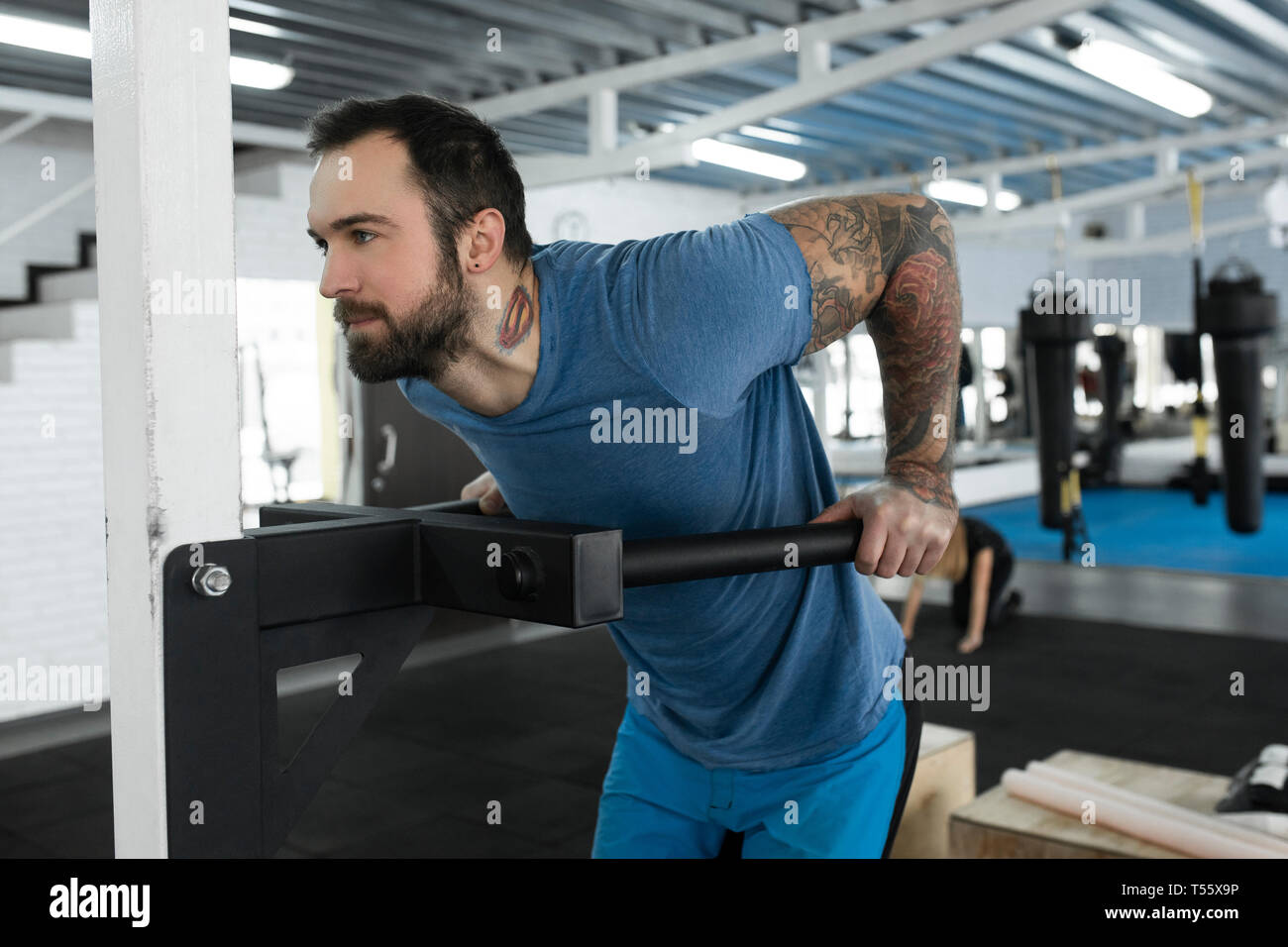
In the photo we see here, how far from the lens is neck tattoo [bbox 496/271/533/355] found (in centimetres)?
114

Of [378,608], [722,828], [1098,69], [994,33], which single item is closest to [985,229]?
[1098,69]

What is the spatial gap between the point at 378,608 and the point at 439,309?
0.30m

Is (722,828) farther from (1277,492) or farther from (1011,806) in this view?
(1277,492)

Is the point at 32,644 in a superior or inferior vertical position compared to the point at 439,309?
inferior

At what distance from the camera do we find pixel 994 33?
4586mm

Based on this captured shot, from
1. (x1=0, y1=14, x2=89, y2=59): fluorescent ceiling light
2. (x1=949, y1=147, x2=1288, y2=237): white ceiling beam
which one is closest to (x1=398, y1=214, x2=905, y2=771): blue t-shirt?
(x1=0, y1=14, x2=89, y2=59): fluorescent ceiling light

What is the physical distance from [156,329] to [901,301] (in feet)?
2.73

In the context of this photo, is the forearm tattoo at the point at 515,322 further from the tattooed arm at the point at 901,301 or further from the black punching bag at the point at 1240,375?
the black punching bag at the point at 1240,375

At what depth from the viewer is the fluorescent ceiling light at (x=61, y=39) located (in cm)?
→ 445

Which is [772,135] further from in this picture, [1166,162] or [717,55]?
[1166,162]

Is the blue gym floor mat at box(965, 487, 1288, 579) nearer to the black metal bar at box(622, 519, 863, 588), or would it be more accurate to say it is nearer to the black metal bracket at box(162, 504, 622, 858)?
the black metal bar at box(622, 519, 863, 588)

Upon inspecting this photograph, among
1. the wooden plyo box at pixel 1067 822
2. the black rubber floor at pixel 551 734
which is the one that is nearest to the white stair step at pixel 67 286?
the black rubber floor at pixel 551 734

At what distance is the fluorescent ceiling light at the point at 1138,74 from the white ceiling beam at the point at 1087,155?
0.55 meters

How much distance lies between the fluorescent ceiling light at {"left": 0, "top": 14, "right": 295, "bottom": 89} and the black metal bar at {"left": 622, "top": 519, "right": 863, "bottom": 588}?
14.0ft
